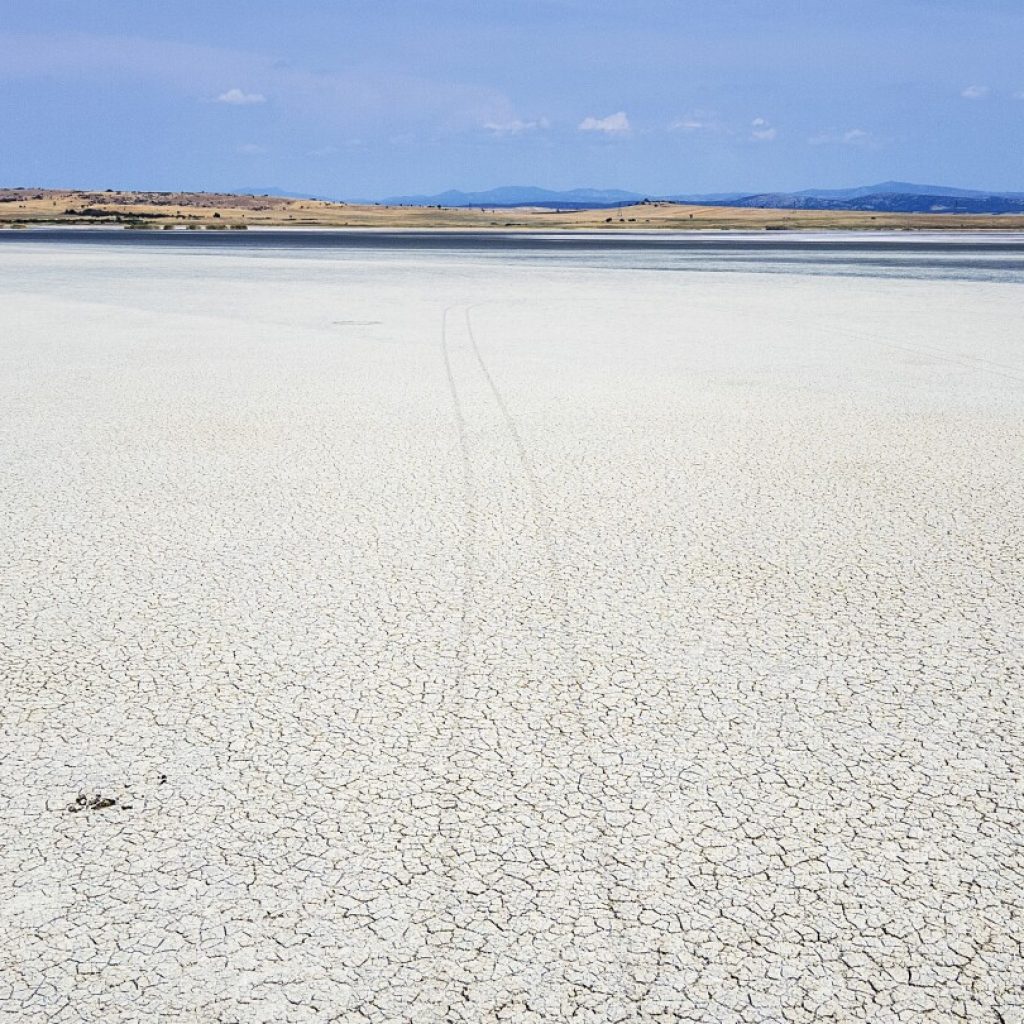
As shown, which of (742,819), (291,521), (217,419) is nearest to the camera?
(742,819)

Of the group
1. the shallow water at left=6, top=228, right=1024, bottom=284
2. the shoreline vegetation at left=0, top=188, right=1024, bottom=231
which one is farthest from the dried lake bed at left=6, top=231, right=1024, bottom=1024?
the shoreline vegetation at left=0, top=188, right=1024, bottom=231

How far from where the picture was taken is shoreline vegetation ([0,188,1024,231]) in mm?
91125

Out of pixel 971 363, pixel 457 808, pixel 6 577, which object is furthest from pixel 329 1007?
pixel 971 363

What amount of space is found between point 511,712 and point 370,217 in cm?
11480

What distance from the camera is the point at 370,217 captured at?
372 feet

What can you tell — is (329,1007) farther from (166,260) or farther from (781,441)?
(166,260)

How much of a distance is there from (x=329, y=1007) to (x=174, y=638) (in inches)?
95.6

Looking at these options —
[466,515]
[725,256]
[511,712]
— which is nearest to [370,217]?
[725,256]

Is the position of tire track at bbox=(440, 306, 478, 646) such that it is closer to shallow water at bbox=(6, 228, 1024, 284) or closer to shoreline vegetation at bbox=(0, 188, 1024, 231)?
shallow water at bbox=(6, 228, 1024, 284)

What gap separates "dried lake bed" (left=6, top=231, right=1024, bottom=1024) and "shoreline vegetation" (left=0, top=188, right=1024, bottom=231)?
7231 centimetres

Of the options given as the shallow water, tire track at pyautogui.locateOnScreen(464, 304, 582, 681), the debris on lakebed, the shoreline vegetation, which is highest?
the shoreline vegetation

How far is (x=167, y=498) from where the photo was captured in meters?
6.89

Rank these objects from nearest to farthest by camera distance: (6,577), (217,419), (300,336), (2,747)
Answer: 1. (2,747)
2. (6,577)
3. (217,419)
4. (300,336)

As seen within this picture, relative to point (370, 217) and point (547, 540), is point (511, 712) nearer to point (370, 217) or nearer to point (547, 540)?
point (547, 540)
